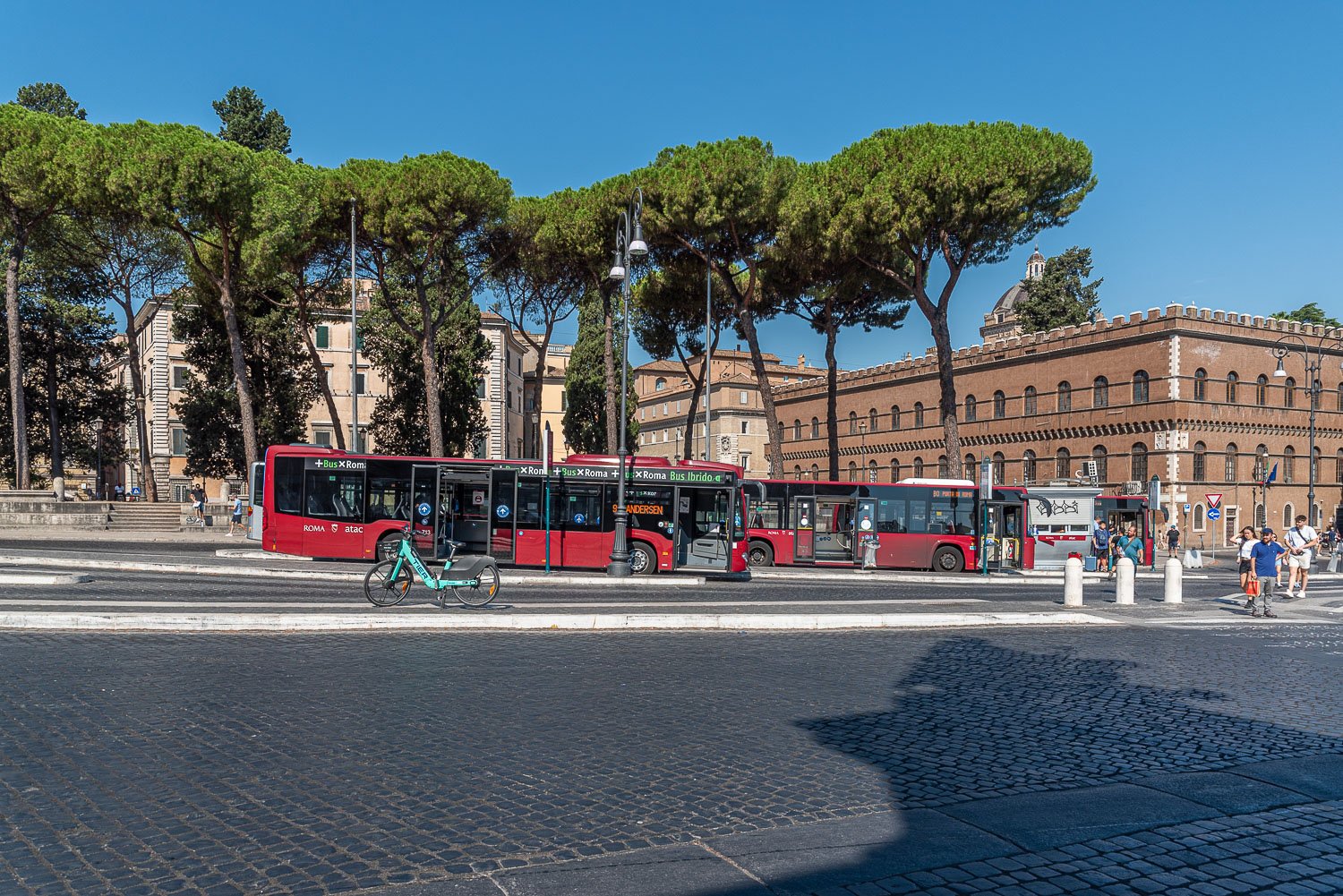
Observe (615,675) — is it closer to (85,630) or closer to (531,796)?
(531,796)

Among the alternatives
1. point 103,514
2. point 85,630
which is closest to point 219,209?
point 103,514

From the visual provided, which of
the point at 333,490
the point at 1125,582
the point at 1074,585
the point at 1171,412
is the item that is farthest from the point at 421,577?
the point at 1171,412

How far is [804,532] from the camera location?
2719cm

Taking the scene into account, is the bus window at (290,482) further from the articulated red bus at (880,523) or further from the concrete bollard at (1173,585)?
the concrete bollard at (1173,585)

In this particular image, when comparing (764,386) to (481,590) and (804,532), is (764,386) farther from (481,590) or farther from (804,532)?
(481,590)

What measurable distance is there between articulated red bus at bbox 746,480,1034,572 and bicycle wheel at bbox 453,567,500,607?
12.9 meters

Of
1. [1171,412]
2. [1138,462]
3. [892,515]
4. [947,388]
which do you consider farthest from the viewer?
[1138,462]

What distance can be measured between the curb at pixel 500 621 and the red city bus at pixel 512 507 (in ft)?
27.3

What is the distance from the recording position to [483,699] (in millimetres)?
8016

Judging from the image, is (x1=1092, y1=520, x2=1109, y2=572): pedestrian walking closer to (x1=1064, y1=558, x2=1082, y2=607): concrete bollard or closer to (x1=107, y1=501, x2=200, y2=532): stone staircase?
(x1=1064, y1=558, x2=1082, y2=607): concrete bollard

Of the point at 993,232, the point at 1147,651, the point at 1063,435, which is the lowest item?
the point at 1147,651

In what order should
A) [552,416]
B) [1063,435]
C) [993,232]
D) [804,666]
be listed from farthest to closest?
[552,416] → [1063,435] → [993,232] → [804,666]

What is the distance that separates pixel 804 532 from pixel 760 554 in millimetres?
1345

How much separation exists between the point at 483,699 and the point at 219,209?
30331 mm
